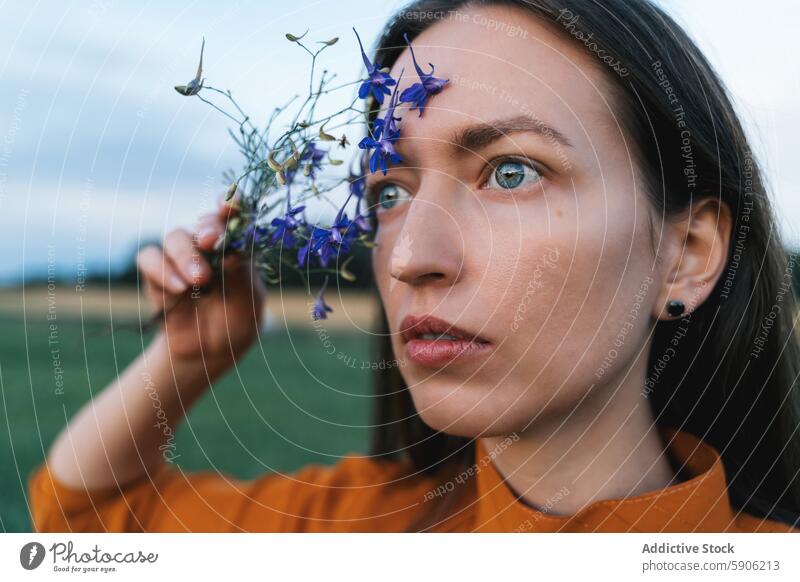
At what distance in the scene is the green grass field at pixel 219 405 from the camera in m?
2.59

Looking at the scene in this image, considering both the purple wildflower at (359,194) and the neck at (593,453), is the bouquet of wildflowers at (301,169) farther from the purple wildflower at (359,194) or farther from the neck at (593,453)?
the neck at (593,453)

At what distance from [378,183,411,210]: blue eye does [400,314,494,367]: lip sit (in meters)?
0.18

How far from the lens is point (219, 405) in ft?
11.3

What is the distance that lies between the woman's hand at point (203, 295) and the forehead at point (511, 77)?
37 cm

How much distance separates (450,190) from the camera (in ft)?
3.29

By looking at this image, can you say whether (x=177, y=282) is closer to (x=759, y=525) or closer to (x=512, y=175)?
(x=512, y=175)

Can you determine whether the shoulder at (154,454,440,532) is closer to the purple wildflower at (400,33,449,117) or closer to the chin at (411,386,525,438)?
the chin at (411,386,525,438)

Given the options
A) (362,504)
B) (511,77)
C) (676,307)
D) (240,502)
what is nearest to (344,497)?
(362,504)

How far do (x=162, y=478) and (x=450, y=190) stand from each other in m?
0.65

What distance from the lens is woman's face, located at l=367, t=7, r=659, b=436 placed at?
3.18 feet
